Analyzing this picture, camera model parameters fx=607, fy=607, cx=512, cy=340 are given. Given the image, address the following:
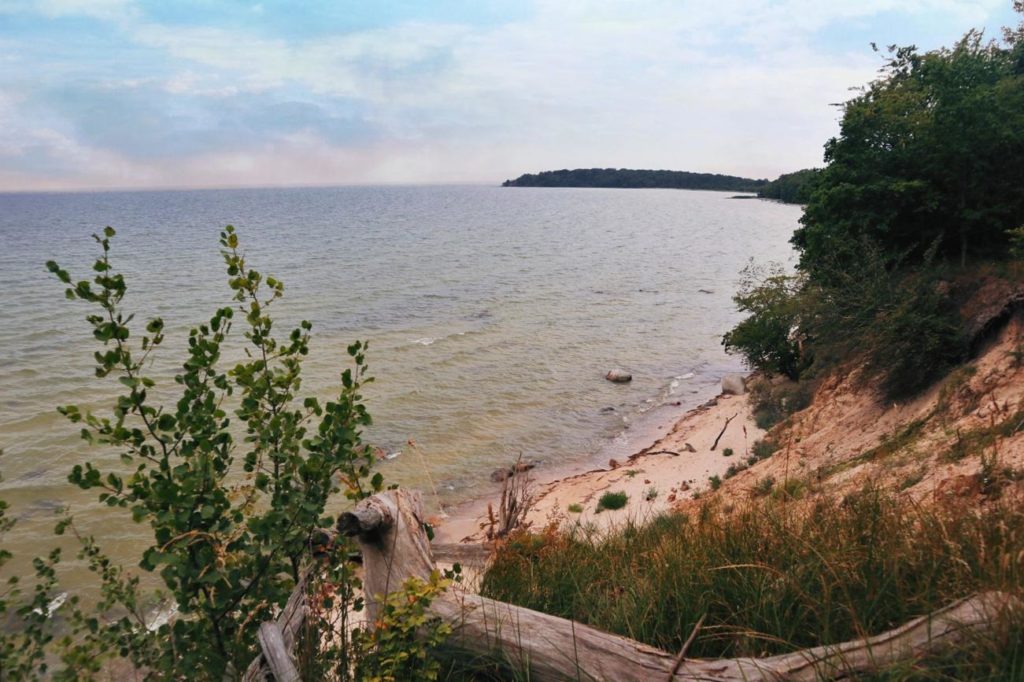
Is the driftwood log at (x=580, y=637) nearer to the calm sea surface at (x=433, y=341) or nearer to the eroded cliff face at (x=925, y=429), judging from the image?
the calm sea surface at (x=433, y=341)

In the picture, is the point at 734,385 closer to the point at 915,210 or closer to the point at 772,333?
the point at 772,333

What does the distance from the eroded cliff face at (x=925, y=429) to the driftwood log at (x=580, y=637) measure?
3.26m

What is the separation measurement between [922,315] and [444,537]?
12.3m

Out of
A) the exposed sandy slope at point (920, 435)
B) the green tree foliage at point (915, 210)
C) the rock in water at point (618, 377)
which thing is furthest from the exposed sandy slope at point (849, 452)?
the rock in water at point (618, 377)

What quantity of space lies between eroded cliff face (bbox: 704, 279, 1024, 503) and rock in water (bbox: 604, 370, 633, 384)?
34.9 feet

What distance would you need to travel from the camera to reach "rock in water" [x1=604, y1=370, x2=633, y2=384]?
91.1 ft

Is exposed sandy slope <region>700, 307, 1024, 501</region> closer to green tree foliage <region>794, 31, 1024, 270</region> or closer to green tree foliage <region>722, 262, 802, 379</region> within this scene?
green tree foliage <region>794, 31, 1024, 270</region>

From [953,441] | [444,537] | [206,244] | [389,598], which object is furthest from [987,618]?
[206,244]

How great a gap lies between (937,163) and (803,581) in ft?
58.3

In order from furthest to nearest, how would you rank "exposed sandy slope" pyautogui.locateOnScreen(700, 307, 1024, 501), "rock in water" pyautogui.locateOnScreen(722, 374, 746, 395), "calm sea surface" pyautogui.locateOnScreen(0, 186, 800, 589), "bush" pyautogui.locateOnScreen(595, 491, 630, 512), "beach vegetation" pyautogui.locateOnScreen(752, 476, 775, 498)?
"rock in water" pyautogui.locateOnScreen(722, 374, 746, 395), "calm sea surface" pyautogui.locateOnScreen(0, 186, 800, 589), "bush" pyautogui.locateOnScreen(595, 491, 630, 512), "beach vegetation" pyautogui.locateOnScreen(752, 476, 775, 498), "exposed sandy slope" pyautogui.locateOnScreen(700, 307, 1024, 501)

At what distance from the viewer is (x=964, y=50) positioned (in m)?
17.8

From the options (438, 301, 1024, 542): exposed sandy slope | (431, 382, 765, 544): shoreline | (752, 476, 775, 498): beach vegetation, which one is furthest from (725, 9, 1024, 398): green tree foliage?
(752, 476, 775, 498): beach vegetation

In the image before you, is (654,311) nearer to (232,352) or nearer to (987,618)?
(232,352)

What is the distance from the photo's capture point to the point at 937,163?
55.2 feet
